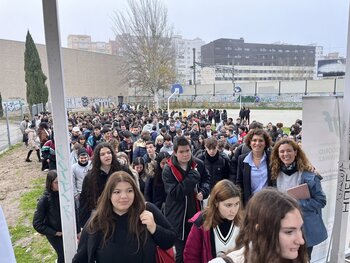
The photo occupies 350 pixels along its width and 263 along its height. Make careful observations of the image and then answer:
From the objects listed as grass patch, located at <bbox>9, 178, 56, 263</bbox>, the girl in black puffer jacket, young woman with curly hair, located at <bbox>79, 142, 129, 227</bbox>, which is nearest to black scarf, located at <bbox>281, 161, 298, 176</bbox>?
young woman with curly hair, located at <bbox>79, 142, 129, 227</bbox>

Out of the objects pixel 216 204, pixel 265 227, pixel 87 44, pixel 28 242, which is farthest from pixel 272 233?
pixel 87 44

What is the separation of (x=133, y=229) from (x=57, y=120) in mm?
1338

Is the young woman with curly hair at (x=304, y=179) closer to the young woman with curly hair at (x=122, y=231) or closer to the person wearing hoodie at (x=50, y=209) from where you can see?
the young woman with curly hair at (x=122, y=231)

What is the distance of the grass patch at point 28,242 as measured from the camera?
16.1 feet

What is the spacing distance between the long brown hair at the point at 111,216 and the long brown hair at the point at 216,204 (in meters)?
0.50

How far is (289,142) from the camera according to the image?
3260 mm

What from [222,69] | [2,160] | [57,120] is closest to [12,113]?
[2,160]

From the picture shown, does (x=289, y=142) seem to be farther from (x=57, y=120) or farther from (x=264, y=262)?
(x=57, y=120)

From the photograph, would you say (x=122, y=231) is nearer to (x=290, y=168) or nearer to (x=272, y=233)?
(x=272, y=233)

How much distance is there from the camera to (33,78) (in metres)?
31.2

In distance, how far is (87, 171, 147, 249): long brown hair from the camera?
2.22m

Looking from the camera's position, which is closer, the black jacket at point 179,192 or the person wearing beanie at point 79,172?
the black jacket at point 179,192

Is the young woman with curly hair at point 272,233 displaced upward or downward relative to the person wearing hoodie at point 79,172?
upward

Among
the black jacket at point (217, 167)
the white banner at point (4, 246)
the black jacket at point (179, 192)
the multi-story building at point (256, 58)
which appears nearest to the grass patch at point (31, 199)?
the black jacket at point (217, 167)
